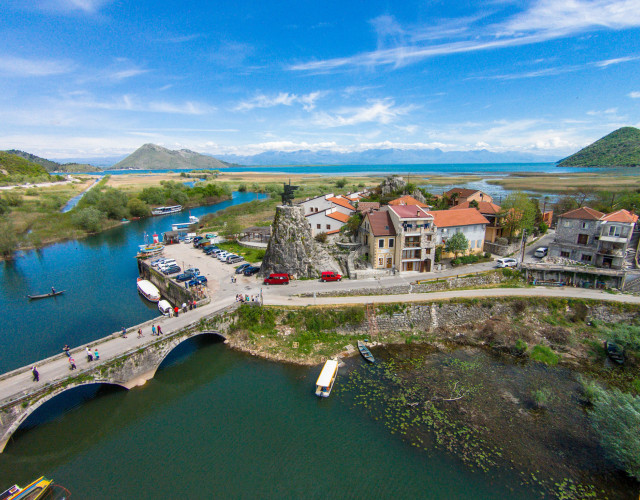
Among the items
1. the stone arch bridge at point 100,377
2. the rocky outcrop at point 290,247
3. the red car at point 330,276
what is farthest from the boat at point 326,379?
the rocky outcrop at point 290,247

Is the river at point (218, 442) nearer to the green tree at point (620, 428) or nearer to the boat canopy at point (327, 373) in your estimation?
the boat canopy at point (327, 373)

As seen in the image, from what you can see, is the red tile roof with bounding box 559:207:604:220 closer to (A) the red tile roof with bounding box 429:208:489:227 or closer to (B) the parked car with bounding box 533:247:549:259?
(B) the parked car with bounding box 533:247:549:259

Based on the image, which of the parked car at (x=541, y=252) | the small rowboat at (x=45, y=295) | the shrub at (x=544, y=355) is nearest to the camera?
the shrub at (x=544, y=355)

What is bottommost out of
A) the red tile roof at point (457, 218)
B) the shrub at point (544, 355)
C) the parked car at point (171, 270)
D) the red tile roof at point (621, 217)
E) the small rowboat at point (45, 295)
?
the shrub at point (544, 355)

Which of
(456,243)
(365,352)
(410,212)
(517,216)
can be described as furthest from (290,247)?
(517,216)

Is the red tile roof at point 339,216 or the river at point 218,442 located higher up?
the red tile roof at point 339,216

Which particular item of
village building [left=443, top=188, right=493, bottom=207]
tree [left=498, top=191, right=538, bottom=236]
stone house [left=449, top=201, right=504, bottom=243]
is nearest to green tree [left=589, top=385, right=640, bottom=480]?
tree [left=498, top=191, right=538, bottom=236]

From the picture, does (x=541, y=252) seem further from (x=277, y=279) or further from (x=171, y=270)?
(x=171, y=270)
